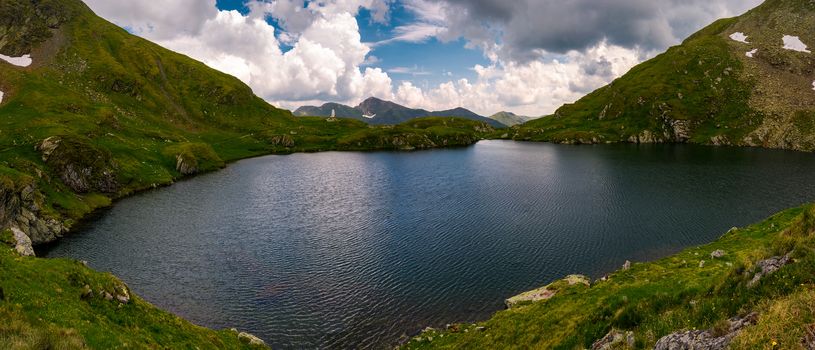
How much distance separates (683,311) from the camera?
58.6 ft

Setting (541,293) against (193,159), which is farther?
(193,159)

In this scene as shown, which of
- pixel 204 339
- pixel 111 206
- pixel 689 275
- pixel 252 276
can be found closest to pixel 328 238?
pixel 252 276

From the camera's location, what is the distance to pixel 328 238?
72312mm

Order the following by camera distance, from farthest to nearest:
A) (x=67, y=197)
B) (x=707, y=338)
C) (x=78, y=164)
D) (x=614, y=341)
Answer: (x=78, y=164)
(x=67, y=197)
(x=614, y=341)
(x=707, y=338)

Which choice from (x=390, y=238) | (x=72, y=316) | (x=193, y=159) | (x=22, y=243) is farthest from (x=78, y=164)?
(x=72, y=316)

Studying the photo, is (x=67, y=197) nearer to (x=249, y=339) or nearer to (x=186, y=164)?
(x=186, y=164)

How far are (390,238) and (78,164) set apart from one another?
8836cm

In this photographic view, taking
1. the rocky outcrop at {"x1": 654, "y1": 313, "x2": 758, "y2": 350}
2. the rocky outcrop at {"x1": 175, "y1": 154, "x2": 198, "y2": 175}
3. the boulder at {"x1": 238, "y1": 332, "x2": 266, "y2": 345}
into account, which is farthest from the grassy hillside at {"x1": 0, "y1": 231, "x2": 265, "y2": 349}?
the rocky outcrop at {"x1": 175, "y1": 154, "x2": 198, "y2": 175}

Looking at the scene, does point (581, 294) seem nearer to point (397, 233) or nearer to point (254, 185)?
point (397, 233)

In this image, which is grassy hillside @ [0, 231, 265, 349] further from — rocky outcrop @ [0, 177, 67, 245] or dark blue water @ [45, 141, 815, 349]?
rocky outcrop @ [0, 177, 67, 245]

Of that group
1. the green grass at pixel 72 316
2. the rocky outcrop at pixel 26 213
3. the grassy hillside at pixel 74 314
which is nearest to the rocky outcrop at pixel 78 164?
the rocky outcrop at pixel 26 213

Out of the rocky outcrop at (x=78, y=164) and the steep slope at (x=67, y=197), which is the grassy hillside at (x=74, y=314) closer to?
the steep slope at (x=67, y=197)

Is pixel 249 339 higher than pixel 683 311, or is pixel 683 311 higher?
pixel 683 311

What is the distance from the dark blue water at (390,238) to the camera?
4741 cm
